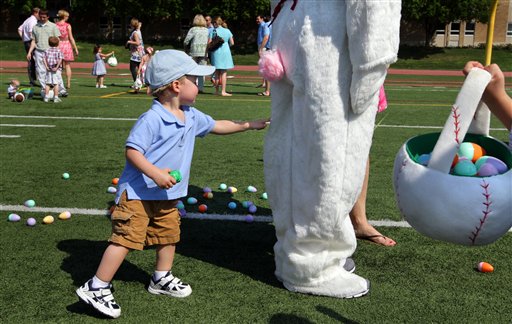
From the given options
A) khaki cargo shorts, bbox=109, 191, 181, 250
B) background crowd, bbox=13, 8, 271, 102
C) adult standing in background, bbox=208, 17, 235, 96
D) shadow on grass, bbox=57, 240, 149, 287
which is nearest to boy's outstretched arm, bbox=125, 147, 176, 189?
khaki cargo shorts, bbox=109, 191, 181, 250

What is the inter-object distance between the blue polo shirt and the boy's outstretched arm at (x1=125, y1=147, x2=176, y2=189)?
47 millimetres

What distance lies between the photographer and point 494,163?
2.38 m

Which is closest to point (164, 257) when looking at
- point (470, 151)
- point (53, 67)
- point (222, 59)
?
point (470, 151)

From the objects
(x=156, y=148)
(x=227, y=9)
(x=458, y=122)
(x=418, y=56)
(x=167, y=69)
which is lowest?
(x=418, y=56)

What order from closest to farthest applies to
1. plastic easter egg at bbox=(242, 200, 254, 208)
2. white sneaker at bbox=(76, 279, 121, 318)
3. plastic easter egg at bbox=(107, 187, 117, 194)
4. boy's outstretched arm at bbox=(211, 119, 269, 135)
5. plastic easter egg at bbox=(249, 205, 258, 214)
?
white sneaker at bbox=(76, 279, 121, 318)
boy's outstretched arm at bbox=(211, 119, 269, 135)
plastic easter egg at bbox=(249, 205, 258, 214)
plastic easter egg at bbox=(242, 200, 254, 208)
plastic easter egg at bbox=(107, 187, 117, 194)

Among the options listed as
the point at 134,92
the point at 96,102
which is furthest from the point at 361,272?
the point at 134,92

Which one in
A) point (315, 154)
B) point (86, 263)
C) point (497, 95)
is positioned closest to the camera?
point (497, 95)

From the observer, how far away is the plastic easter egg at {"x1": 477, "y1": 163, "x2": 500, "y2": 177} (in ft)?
7.59

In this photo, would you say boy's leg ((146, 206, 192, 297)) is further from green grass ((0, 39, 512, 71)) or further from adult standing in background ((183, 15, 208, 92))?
green grass ((0, 39, 512, 71))

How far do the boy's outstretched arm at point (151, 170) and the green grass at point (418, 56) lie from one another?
1243 inches

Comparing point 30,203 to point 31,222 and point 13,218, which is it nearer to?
point 13,218

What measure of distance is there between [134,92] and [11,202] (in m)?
10.4

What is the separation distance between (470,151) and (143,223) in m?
1.95

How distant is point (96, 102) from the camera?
43.1 ft
